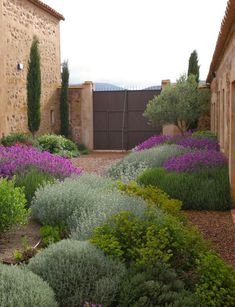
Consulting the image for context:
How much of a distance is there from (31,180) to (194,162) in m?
3.16

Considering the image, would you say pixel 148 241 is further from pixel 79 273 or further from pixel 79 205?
pixel 79 205

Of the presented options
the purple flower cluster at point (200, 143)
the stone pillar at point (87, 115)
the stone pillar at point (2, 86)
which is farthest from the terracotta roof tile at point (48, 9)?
the purple flower cluster at point (200, 143)

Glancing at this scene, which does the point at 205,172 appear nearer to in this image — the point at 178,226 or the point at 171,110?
the point at 178,226

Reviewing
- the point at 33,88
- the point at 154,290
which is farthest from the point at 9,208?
the point at 33,88

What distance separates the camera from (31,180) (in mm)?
6562

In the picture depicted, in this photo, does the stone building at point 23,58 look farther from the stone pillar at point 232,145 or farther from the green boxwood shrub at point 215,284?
the green boxwood shrub at point 215,284

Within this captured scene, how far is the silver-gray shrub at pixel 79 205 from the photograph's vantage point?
4609 mm

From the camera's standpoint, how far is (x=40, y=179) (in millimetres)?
6625

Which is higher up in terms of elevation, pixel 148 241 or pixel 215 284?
pixel 148 241

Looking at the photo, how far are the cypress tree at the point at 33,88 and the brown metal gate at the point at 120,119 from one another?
11.2 ft

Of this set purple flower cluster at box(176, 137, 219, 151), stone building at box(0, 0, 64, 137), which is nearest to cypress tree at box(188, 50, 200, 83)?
Result: stone building at box(0, 0, 64, 137)

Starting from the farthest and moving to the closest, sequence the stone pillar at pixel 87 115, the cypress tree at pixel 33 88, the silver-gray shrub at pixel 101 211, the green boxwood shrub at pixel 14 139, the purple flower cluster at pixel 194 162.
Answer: the stone pillar at pixel 87 115 < the cypress tree at pixel 33 88 < the green boxwood shrub at pixel 14 139 < the purple flower cluster at pixel 194 162 < the silver-gray shrub at pixel 101 211

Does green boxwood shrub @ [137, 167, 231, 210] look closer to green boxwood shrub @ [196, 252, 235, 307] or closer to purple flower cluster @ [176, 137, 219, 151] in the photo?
purple flower cluster @ [176, 137, 219, 151]

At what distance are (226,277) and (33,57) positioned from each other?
13.5 metres
